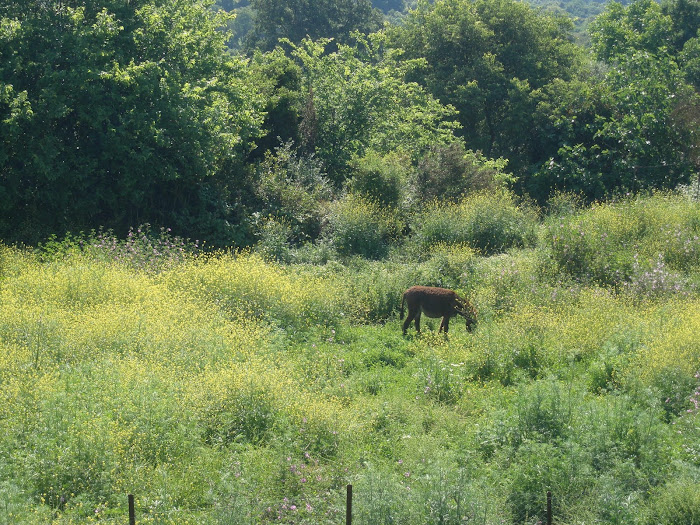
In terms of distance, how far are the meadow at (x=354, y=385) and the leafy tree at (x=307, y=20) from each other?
32.2 m

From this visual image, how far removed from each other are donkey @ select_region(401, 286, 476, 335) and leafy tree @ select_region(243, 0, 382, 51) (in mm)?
34705

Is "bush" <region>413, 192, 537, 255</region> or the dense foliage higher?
the dense foliage

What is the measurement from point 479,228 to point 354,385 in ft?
25.9

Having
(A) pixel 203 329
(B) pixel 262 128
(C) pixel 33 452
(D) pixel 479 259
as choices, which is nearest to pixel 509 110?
(B) pixel 262 128

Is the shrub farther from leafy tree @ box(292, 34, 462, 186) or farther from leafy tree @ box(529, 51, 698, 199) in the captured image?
leafy tree @ box(529, 51, 698, 199)

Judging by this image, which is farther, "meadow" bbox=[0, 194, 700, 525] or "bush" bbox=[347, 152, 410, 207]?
"bush" bbox=[347, 152, 410, 207]

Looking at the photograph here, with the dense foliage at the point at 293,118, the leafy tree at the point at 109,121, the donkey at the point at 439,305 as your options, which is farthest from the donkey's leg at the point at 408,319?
the leafy tree at the point at 109,121

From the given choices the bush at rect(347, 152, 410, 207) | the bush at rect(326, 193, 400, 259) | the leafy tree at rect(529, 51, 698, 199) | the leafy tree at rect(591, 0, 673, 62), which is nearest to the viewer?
the bush at rect(326, 193, 400, 259)

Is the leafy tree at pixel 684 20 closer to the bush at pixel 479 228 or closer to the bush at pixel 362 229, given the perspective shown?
the bush at pixel 479 228

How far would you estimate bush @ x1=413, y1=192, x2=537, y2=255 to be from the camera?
54.7ft

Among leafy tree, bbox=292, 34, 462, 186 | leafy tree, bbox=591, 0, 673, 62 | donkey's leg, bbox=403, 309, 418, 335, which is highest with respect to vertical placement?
leafy tree, bbox=591, 0, 673, 62

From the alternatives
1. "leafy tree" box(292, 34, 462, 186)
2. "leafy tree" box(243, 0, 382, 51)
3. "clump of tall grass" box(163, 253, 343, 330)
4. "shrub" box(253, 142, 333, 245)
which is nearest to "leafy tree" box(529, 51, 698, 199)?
"leafy tree" box(292, 34, 462, 186)

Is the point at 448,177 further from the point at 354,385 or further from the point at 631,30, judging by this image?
the point at 631,30

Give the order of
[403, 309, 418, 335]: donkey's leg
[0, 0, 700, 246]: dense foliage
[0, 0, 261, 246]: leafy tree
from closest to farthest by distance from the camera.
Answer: [403, 309, 418, 335]: donkey's leg < [0, 0, 261, 246]: leafy tree < [0, 0, 700, 246]: dense foliage
